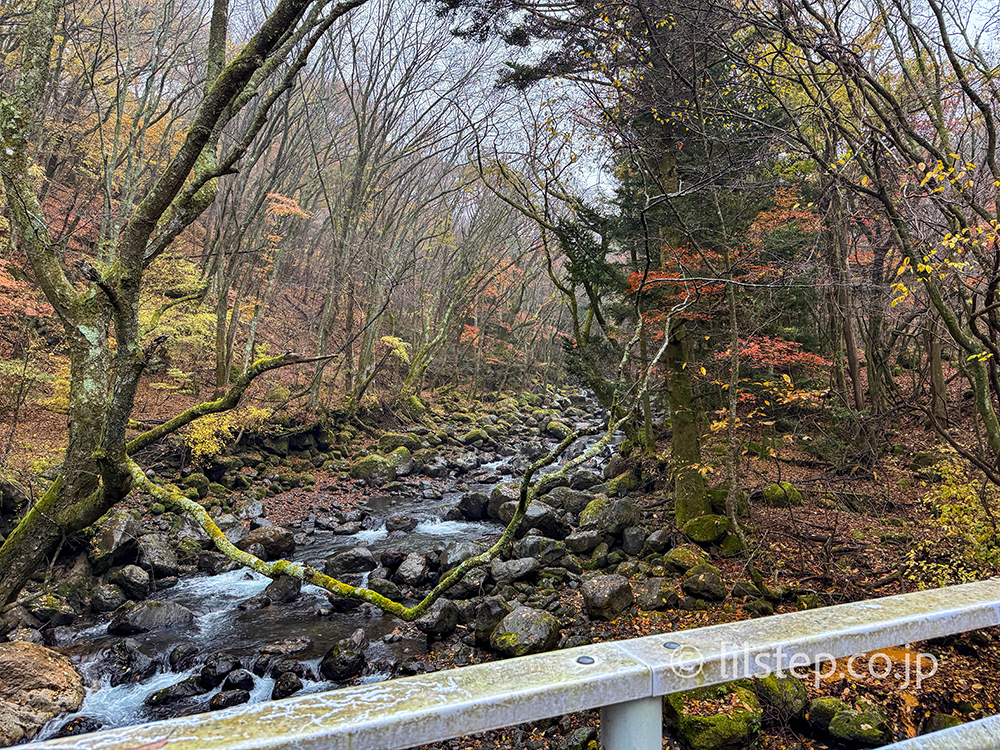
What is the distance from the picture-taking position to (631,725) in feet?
4.03

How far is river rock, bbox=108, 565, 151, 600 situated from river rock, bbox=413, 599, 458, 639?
397 centimetres

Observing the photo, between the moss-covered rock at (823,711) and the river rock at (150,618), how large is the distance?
22.5ft

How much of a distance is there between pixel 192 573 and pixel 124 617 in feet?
5.84

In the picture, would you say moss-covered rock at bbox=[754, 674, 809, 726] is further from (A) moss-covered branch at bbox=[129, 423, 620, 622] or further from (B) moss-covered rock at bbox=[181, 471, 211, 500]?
(B) moss-covered rock at bbox=[181, 471, 211, 500]

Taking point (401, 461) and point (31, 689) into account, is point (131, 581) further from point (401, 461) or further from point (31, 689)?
point (401, 461)

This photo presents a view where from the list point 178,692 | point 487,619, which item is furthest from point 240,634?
point 487,619

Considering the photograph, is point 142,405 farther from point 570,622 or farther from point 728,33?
point 728,33

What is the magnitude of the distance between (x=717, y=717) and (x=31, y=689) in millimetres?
5862

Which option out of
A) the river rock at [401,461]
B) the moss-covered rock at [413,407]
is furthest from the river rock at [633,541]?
the moss-covered rock at [413,407]

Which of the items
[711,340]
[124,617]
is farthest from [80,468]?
[711,340]

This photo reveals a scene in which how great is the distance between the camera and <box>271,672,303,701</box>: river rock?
→ 17.6ft

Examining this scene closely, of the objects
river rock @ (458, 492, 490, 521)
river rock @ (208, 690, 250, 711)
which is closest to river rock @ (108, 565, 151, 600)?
river rock @ (208, 690, 250, 711)

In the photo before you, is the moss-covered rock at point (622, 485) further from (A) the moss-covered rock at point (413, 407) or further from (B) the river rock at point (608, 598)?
(A) the moss-covered rock at point (413, 407)

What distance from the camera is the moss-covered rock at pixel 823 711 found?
13.3ft
